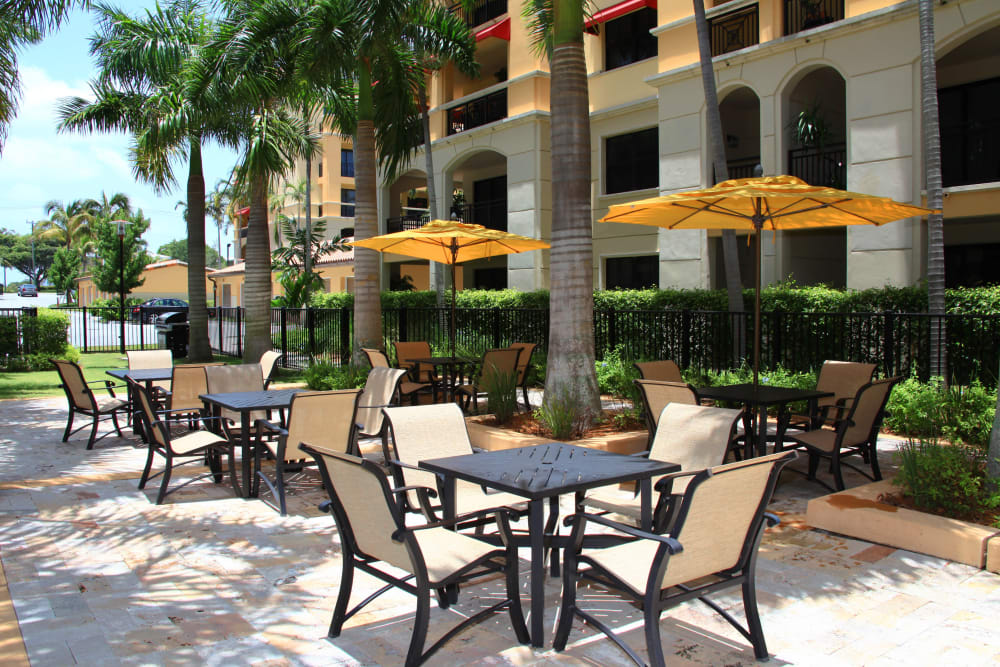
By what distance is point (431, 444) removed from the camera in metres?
5.20

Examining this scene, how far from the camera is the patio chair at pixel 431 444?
4.92 metres

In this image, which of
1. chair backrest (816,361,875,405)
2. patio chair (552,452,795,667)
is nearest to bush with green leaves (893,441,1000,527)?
patio chair (552,452,795,667)

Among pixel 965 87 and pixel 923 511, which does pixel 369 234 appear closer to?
pixel 923 511

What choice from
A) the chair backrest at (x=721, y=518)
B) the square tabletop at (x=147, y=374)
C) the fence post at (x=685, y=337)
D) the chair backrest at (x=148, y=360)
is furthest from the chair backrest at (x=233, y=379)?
the fence post at (x=685, y=337)

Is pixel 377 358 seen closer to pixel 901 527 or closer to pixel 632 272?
pixel 901 527

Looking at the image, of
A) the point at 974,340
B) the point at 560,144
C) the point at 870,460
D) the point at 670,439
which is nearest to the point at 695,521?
the point at 670,439

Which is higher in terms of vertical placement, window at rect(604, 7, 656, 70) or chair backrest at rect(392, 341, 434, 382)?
window at rect(604, 7, 656, 70)

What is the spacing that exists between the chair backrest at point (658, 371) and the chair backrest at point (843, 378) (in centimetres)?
160

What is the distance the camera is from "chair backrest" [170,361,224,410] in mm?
8844

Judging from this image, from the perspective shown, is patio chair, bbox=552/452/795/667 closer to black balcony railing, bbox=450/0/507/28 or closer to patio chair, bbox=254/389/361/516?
patio chair, bbox=254/389/361/516

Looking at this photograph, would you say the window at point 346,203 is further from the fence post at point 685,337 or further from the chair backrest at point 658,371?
the chair backrest at point 658,371

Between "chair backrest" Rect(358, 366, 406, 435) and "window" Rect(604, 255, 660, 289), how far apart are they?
12667 millimetres

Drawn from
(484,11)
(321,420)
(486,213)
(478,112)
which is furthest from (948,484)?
(484,11)

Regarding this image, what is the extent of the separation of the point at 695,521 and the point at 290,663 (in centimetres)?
200
